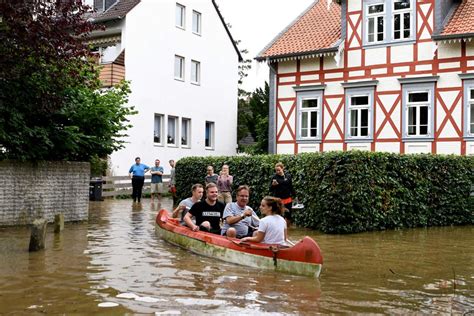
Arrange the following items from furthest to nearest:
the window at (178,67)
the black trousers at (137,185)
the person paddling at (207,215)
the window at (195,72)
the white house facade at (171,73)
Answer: the window at (195,72) → the window at (178,67) → the white house facade at (171,73) → the black trousers at (137,185) → the person paddling at (207,215)

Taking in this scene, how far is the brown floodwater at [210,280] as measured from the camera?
771cm

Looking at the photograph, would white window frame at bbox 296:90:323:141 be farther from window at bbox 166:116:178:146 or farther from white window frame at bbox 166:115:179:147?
window at bbox 166:116:178:146

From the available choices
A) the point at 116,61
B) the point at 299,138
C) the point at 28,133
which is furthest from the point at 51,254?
the point at 116,61

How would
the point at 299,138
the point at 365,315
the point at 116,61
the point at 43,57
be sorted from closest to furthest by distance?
the point at 365,315, the point at 43,57, the point at 299,138, the point at 116,61

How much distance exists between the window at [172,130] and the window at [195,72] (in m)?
2.72

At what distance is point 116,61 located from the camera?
3078 cm

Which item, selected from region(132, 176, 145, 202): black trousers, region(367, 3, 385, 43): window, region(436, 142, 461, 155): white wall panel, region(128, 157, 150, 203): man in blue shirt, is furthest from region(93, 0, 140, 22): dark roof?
region(436, 142, 461, 155): white wall panel

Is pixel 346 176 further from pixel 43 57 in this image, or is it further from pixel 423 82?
pixel 423 82

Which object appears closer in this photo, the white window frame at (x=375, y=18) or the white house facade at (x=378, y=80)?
the white house facade at (x=378, y=80)

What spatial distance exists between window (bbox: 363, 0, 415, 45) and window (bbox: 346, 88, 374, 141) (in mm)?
1975

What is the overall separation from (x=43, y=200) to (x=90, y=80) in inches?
131

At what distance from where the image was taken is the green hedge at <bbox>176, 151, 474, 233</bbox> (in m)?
16.2

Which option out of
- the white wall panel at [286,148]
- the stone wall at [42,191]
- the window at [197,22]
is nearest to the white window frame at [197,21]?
the window at [197,22]

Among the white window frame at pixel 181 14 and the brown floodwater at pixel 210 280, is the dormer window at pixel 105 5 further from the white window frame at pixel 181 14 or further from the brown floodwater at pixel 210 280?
the brown floodwater at pixel 210 280
